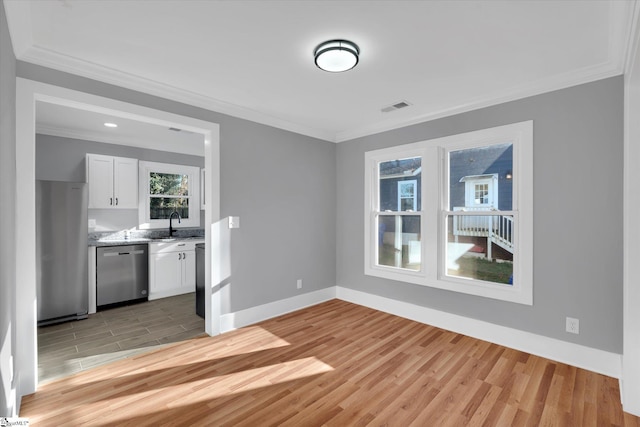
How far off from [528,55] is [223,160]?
2.98 metres

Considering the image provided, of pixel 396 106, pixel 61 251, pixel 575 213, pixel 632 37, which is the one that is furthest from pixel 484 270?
pixel 61 251

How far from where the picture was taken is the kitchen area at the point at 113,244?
3.39 meters

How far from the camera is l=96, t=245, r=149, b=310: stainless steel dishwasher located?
14.0 ft

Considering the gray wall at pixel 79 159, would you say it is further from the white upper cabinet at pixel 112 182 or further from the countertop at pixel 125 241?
the countertop at pixel 125 241

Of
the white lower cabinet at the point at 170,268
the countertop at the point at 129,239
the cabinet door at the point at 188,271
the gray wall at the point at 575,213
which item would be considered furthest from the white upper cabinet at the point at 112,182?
the gray wall at the point at 575,213

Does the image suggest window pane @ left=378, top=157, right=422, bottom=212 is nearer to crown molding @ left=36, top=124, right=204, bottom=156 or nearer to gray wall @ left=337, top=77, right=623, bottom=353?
gray wall @ left=337, top=77, right=623, bottom=353

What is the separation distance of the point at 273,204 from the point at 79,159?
3.10 meters

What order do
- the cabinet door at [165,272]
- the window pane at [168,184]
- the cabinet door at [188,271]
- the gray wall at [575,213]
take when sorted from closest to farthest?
1. the gray wall at [575,213]
2. the cabinet door at [165,272]
3. the cabinet door at [188,271]
4. the window pane at [168,184]

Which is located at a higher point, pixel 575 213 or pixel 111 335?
pixel 575 213

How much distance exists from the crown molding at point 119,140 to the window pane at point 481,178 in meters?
4.21

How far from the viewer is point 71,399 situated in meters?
2.21

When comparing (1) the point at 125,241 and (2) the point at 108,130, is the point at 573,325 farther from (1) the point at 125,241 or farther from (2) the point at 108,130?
(2) the point at 108,130

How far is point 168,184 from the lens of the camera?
5430mm

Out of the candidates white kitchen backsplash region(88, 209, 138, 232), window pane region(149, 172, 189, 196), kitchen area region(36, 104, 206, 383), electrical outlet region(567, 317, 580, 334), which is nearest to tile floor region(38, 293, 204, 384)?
kitchen area region(36, 104, 206, 383)
